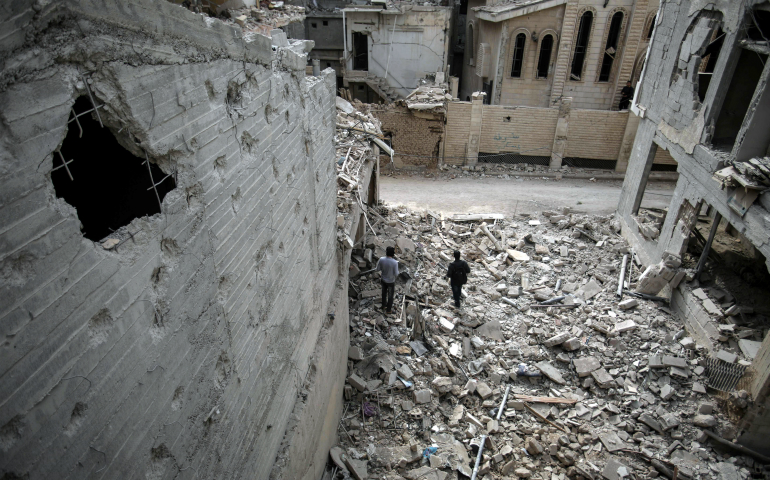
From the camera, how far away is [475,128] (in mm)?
16844

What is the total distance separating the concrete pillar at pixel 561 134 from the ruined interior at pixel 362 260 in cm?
15

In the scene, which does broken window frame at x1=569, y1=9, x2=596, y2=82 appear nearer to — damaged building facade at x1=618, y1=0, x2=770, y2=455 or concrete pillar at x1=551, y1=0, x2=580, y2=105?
concrete pillar at x1=551, y1=0, x2=580, y2=105

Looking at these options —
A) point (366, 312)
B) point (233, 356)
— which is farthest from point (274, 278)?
point (366, 312)

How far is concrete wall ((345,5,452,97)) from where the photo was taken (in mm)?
20141

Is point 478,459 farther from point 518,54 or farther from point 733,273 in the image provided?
point 518,54

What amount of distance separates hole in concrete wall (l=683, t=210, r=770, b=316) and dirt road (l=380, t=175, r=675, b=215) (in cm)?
376

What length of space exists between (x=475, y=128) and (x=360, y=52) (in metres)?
8.72

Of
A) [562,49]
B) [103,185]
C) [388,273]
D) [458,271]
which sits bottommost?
[458,271]

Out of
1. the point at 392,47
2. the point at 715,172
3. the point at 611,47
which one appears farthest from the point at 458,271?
the point at 611,47

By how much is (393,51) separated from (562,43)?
7.60 metres

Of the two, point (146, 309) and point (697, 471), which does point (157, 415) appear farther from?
point (697, 471)

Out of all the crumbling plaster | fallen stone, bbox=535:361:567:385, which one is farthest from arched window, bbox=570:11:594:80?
fallen stone, bbox=535:361:567:385

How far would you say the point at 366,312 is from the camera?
8.70 m

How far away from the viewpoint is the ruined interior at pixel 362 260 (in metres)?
1.64
